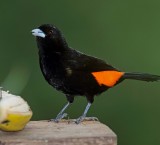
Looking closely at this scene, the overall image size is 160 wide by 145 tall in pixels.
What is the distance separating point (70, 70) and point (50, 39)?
157mm

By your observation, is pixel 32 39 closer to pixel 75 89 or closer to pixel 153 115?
pixel 153 115

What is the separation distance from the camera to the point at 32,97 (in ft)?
Answer: 13.9

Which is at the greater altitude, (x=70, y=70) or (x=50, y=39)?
(x=50, y=39)

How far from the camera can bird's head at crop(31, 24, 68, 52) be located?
2602 mm

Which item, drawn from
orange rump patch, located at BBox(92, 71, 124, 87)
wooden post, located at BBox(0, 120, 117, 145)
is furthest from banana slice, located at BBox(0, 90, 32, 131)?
orange rump patch, located at BBox(92, 71, 124, 87)

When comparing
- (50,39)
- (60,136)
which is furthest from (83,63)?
(60,136)

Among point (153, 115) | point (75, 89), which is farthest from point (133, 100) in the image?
point (75, 89)

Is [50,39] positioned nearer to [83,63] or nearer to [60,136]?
[83,63]

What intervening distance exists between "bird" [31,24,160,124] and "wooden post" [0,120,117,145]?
0.41 m

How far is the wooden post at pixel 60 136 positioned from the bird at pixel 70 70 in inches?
16.3

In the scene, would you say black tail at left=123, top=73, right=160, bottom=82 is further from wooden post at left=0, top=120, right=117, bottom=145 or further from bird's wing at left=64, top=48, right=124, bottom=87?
wooden post at left=0, top=120, right=117, bottom=145

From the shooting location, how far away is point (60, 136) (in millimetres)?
2023

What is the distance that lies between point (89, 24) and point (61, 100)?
0.59 metres

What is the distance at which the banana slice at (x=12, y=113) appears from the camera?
199cm
